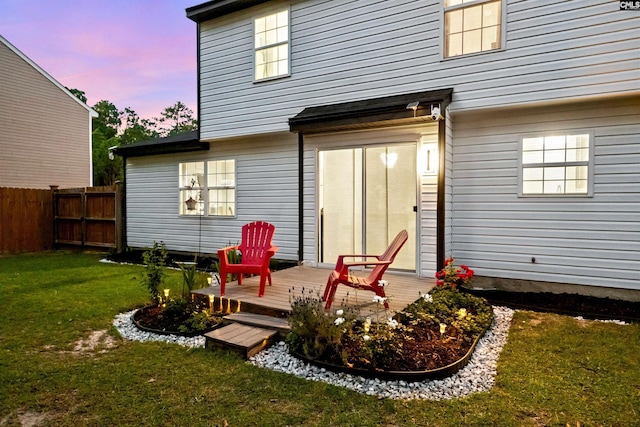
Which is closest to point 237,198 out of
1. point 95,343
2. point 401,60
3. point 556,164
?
point 401,60

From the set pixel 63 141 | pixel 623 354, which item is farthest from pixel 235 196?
pixel 63 141

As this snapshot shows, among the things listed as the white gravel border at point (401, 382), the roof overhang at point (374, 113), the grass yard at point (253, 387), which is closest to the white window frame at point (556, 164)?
the roof overhang at point (374, 113)

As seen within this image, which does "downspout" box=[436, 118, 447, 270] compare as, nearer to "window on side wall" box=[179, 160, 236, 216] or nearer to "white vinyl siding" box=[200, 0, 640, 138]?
"white vinyl siding" box=[200, 0, 640, 138]

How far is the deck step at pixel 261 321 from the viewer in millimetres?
3802

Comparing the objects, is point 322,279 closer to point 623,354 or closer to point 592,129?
point 623,354

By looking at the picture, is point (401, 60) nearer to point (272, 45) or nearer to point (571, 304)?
point (272, 45)

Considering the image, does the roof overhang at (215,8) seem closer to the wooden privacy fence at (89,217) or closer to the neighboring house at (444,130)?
the neighboring house at (444,130)

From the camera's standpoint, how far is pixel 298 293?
188 inches

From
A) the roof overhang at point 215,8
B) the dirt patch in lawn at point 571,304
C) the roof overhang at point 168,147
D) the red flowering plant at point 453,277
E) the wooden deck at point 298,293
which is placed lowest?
the dirt patch in lawn at point 571,304

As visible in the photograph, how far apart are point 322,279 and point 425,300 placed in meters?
1.81

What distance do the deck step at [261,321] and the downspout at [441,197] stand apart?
270 centimetres

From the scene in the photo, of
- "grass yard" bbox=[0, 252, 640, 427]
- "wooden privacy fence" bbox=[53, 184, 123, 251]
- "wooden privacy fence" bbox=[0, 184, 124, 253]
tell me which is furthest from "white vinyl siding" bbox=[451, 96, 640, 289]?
→ "wooden privacy fence" bbox=[0, 184, 124, 253]

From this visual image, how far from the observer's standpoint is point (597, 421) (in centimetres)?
237

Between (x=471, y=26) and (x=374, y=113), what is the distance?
1.96m
